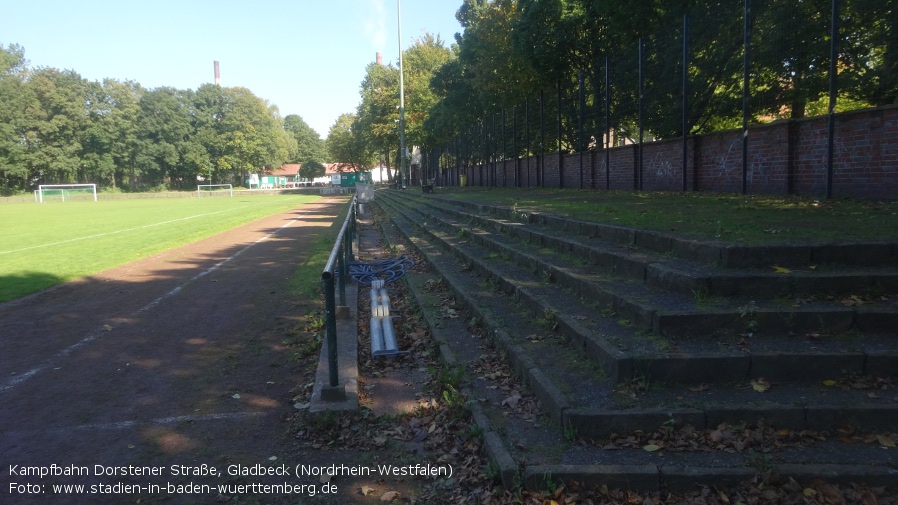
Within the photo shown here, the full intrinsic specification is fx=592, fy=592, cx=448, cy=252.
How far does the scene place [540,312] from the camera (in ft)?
19.0

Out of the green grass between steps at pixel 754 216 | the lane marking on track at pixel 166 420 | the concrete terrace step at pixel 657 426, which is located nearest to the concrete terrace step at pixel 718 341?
the concrete terrace step at pixel 657 426

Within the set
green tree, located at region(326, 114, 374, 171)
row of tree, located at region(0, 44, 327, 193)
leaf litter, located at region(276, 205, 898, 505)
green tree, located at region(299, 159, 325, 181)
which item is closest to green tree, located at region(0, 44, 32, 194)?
row of tree, located at region(0, 44, 327, 193)

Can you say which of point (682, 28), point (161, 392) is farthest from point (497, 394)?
point (682, 28)

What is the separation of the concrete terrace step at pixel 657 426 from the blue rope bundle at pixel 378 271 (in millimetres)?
4669

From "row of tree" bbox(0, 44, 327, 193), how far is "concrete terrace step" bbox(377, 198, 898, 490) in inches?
3022

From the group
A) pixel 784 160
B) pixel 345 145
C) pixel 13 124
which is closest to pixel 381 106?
pixel 345 145

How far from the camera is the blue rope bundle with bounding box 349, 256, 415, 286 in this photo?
9094mm

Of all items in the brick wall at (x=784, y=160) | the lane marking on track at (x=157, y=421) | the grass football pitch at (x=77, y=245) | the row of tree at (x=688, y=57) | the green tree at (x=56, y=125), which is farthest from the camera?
the green tree at (x=56, y=125)

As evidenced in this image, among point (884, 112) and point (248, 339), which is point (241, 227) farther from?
point (884, 112)

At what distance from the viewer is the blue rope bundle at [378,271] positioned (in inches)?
358

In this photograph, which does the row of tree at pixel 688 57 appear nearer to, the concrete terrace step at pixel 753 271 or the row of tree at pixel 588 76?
the row of tree at pixel 588 76

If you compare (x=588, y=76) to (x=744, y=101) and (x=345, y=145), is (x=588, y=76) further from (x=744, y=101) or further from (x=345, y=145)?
(x=345, y=145)

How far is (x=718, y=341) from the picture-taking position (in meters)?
4.30

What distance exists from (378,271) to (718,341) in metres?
5.76
